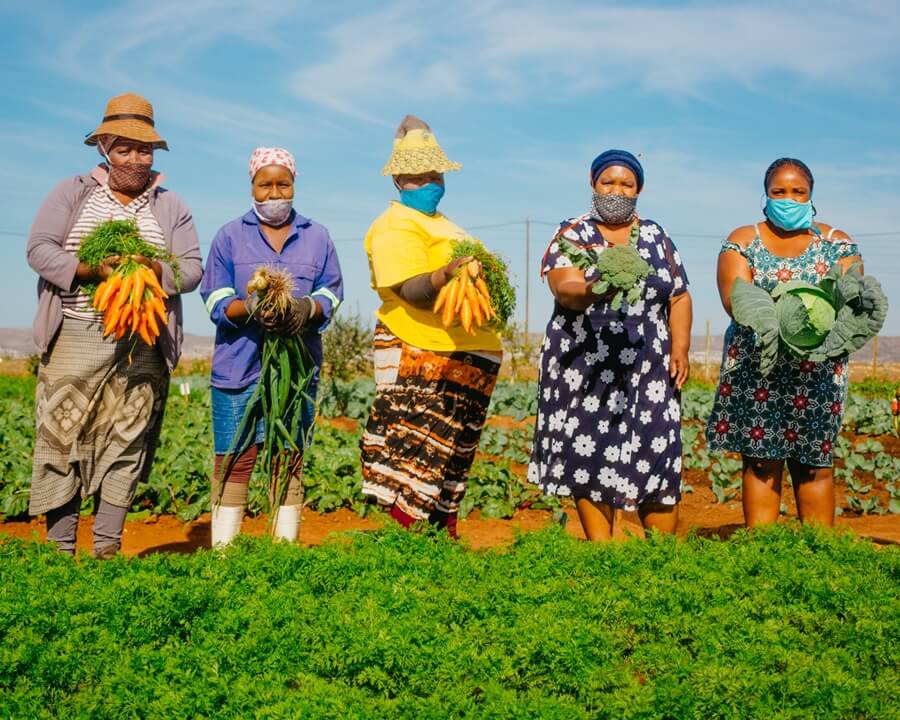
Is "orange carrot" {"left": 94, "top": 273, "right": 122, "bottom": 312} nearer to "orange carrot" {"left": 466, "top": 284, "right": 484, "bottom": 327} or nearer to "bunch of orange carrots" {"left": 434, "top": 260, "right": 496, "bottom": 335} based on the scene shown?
"bunch of orange carrots" {"left": 434, "top": 260, "right": 496, "bottom": 335}

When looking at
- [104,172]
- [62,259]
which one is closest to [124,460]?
[62,259]

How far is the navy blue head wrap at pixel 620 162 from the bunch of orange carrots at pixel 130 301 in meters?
2.23

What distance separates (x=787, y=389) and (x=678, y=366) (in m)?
0.96

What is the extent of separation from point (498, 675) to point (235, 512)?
2.07 meters

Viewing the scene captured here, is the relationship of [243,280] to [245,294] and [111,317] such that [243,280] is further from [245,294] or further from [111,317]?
[111,317]

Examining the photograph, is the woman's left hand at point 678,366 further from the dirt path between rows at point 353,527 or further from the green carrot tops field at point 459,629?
the dirt path between rows at point 353,527

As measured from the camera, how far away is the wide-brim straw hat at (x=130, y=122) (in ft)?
16.8

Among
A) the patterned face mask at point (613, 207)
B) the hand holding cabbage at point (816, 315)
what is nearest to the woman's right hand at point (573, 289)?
the patterned face mask at point (613, 207)

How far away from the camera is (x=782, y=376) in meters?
5.86

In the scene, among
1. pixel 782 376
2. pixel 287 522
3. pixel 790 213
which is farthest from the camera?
pixel 782 376

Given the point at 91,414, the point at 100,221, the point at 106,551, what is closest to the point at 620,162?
the point at 100,221

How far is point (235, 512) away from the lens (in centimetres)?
532

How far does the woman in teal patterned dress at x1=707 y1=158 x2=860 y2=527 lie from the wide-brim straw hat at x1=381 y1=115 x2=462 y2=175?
5.70 ft

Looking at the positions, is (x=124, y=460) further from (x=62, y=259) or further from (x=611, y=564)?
(x=611, y=564)
